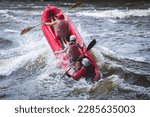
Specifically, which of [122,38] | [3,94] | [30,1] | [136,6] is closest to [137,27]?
[122,38]

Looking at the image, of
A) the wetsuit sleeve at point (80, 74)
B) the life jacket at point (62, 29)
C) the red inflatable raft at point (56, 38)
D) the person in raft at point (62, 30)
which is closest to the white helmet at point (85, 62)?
the wetsuit sleeve at point (80, 74)

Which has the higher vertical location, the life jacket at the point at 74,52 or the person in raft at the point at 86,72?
the life jacket at the point at 74,52

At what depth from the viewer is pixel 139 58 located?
10141mm

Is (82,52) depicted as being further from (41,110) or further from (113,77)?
(41,110)

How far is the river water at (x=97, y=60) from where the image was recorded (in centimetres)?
781

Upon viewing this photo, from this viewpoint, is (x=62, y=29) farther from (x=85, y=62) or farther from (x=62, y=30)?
(x=85, y=62)

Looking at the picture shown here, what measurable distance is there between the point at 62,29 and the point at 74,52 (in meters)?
1.37

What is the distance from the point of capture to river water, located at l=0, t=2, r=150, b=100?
307 inches

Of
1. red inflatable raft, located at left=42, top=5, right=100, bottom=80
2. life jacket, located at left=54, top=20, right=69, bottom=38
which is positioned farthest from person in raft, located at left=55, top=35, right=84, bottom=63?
life jacket, located at left=54, top=20, right=69, bottom=38

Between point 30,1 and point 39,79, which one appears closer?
point 39,79

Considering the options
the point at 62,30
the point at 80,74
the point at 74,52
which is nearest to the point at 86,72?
the point at 80,74

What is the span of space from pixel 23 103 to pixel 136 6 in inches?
639

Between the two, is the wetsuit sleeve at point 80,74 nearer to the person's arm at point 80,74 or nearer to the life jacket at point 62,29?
→ the person's arm at point 80,74

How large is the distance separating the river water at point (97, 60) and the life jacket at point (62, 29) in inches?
30.8
